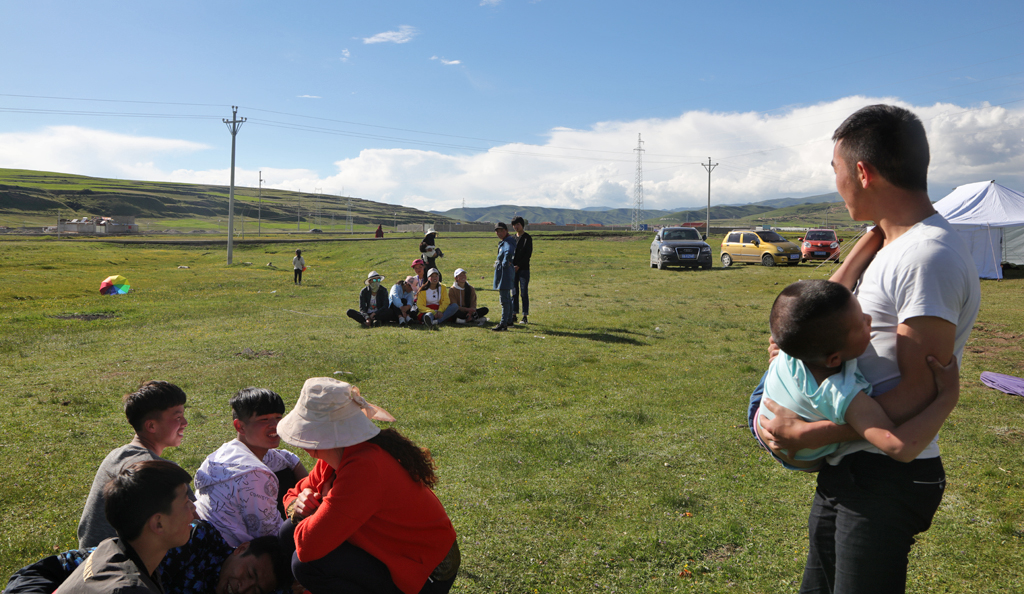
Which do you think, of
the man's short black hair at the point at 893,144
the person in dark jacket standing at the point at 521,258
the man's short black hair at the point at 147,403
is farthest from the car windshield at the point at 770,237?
the man's short black hair at the point at 147,403

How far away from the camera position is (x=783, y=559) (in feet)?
12.8

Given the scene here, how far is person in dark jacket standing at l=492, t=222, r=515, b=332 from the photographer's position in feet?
40.7

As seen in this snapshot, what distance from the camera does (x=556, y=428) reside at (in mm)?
6488

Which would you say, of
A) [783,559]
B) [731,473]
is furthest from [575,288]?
[783,559]

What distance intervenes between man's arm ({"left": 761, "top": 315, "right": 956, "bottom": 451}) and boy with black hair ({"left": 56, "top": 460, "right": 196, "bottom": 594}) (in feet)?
8.24

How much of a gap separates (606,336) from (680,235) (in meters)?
18.5

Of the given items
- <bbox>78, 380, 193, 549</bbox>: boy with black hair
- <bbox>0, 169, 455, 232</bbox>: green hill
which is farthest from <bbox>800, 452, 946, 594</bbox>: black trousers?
<bbox>0, 169, 455, 232</bbox>: green hill

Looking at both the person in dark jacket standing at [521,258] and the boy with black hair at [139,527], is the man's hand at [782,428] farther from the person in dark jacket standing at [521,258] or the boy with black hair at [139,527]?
the person in dark jacket standing at [521,258]

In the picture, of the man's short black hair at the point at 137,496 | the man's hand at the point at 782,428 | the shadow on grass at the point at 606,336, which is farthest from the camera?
the shadow on grass at the point at 606,336

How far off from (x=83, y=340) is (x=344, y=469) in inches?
460

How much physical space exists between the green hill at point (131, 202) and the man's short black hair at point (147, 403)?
400 feet

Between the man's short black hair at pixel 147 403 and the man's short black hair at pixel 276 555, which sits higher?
the man's short black hair at pixel 147 403

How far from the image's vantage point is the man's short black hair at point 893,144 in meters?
1.93

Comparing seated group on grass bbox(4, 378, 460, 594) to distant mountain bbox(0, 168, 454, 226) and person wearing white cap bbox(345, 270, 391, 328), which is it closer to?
person wearing white cap bbox(345, 270, 391, 328)
